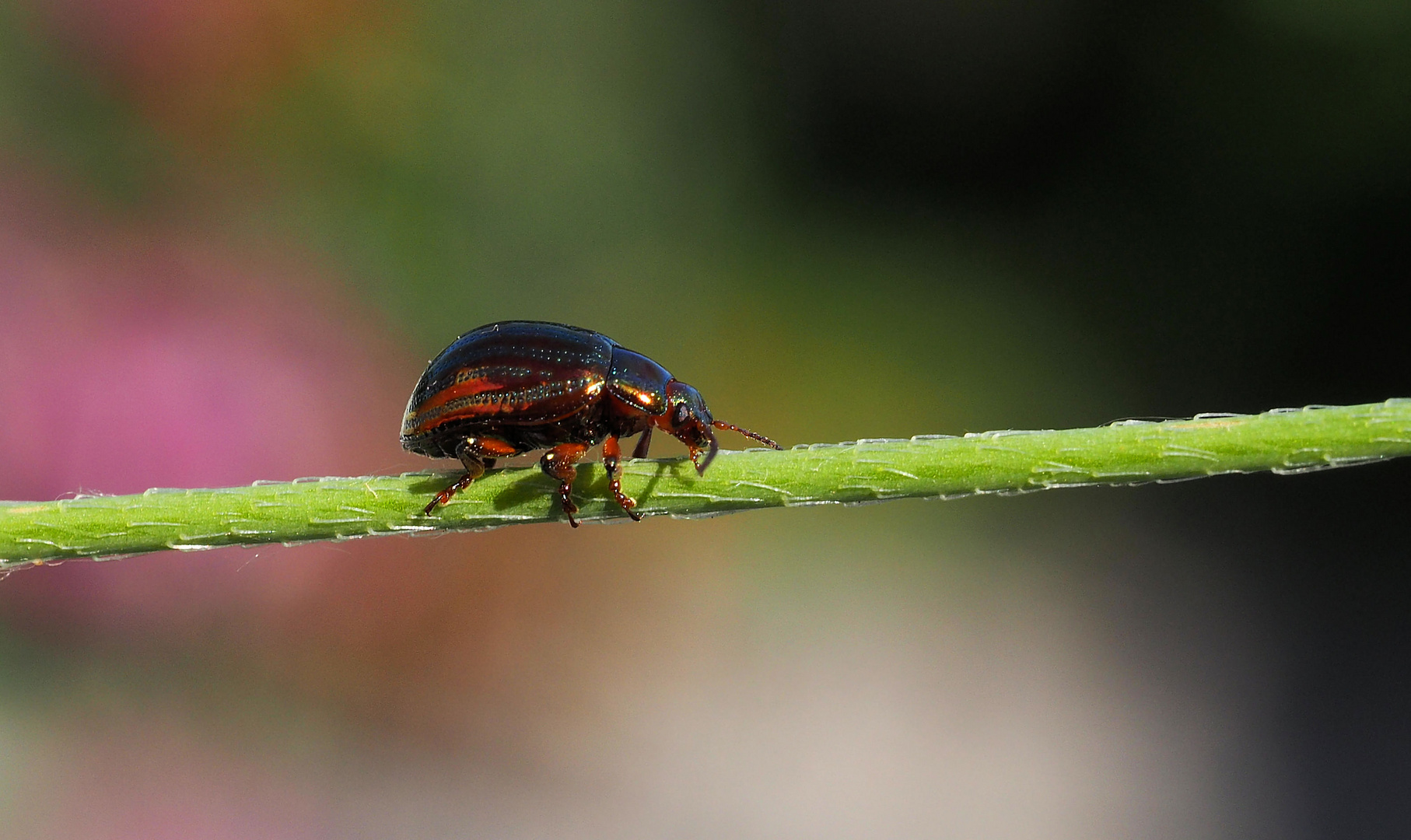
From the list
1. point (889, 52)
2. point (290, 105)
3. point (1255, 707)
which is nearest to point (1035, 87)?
point (889, 52)

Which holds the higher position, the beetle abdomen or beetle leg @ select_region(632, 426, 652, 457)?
the beetle abdomen

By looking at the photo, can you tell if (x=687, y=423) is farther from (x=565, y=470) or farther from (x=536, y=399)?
(x=565, y=470)

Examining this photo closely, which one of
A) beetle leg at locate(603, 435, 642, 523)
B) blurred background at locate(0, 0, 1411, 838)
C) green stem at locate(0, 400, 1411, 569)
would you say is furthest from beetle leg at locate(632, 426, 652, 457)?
blurred background at locate(0, 0, 1411, 838)

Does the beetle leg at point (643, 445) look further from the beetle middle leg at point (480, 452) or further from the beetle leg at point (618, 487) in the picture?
the beetle leg at point (618, 487)

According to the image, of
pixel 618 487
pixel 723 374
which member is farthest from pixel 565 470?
pixel 723 374

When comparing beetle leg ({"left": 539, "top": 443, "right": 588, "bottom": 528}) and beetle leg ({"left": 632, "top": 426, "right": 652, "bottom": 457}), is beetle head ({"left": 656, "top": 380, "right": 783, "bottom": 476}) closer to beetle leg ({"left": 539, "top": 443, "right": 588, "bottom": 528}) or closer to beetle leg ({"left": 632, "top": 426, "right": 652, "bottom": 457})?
beetle leg ({"left": 632, "top": 426, "right": 652, "bottom": 457})

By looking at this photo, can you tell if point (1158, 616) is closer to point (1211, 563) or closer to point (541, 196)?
point (1211, 563)
